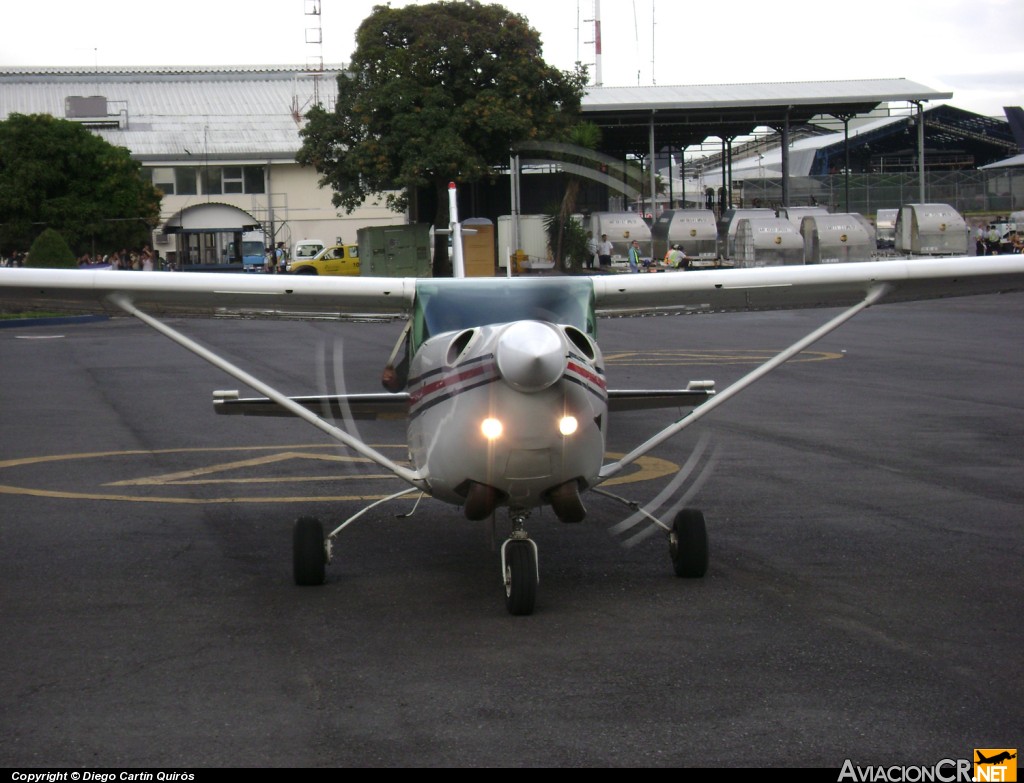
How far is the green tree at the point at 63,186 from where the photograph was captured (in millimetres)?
53688

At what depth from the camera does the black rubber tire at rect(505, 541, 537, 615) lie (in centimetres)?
656

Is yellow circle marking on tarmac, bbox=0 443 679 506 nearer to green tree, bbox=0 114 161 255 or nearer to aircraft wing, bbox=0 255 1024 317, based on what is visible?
aircraft wing, bbox=0 255 1024 317

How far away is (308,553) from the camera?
7.30 m

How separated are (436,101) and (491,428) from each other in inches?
1541

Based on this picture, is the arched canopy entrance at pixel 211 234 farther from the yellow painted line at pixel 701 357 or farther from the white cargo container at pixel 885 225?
the yellow painted line at pixel 701 357

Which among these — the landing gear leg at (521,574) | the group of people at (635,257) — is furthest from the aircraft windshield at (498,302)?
the group of people at (635,257)

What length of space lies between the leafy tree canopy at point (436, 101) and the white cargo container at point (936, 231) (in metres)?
12.9

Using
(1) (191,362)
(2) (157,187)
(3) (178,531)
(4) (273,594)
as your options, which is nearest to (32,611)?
(4) (273,594)

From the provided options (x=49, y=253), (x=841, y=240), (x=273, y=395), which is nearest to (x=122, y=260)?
(x=49, y=253)

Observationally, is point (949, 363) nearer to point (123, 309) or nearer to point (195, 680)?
point (123, 309)

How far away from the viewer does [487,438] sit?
20.4 feet

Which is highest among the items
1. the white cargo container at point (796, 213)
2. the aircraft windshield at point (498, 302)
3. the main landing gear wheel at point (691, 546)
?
the white cargo container at point (796, 213)

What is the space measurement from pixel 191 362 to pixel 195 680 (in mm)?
16068

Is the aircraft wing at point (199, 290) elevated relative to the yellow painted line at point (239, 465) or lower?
elevated
